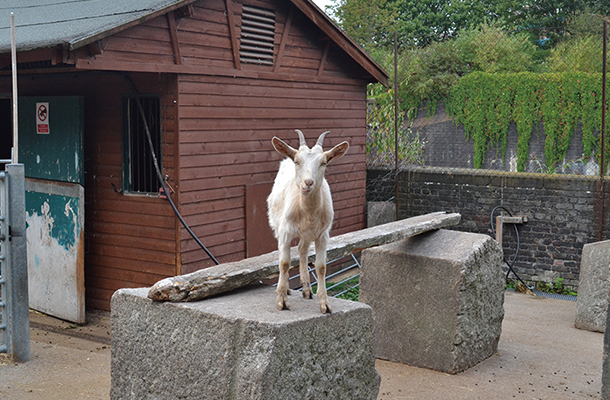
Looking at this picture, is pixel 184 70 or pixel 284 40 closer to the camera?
pixel 184 70

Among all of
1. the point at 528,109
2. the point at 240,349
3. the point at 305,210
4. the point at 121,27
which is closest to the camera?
the point at 240,349

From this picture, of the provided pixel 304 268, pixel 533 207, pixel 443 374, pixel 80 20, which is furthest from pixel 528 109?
pixel 304 268

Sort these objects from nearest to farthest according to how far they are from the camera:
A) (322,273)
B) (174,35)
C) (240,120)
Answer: (322,273) < (174,35) < (240,120)

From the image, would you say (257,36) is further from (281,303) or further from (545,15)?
(545,15)

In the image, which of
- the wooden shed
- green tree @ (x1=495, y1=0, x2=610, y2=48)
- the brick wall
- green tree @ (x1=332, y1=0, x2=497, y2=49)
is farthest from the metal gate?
green tree @ (x1=495, y1=0, x2=610, y2=48)

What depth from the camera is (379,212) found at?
12.3 meters

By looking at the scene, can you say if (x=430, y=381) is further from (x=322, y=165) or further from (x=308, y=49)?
(x=308, y=49)

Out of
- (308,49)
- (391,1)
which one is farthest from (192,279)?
(391,1)

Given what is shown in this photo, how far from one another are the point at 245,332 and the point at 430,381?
10.3ft

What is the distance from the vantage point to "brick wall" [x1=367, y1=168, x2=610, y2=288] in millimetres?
10953

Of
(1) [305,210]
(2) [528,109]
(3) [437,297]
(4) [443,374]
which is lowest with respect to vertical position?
(4) [443,374]

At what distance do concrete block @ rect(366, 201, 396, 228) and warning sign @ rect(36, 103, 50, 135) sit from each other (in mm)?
5793

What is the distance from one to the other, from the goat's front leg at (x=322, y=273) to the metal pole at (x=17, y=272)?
10.8ft

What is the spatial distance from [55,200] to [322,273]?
574 centimetres
